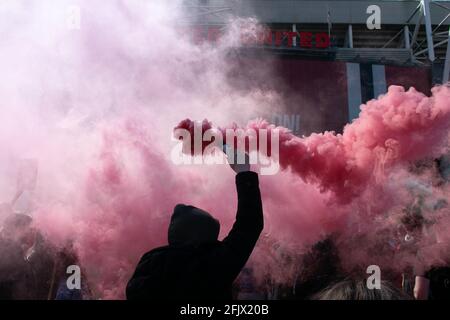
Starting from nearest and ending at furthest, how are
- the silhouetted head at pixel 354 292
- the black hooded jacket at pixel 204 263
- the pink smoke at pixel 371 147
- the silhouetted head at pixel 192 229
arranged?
the silhouetted head at pixel 354 292
the black hooded jacket at pixel 204 263
the silhouetted head at pixel 192 229
the pink smoke at pixel 371 147

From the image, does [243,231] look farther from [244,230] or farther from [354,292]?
[354,292]

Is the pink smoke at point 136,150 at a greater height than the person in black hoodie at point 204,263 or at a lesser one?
greater

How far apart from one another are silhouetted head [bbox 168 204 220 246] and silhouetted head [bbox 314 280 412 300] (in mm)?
668

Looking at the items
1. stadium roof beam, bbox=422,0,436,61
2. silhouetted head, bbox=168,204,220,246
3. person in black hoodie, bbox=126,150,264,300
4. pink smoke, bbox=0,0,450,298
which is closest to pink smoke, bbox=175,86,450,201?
pink smoke, bbox=0,0,450,298

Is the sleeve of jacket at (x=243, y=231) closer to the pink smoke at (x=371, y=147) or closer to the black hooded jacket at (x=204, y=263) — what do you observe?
the black hooded jacket at (x=204, y=263)

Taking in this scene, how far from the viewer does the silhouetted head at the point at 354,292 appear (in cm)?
174

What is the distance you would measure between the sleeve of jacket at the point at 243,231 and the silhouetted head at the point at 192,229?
0.55 feet

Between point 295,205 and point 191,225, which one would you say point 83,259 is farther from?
point 191,225

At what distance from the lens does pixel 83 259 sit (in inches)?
177

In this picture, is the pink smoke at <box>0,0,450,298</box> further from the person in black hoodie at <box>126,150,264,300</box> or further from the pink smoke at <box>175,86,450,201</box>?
the person in black hoodie at <box>126,150,264,300</box>

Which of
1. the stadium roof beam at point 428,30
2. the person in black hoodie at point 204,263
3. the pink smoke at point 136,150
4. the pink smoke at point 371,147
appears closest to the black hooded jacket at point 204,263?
the person in black hoodie at point 204,263

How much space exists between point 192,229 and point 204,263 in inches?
9.1

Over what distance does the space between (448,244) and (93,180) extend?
133 inches
